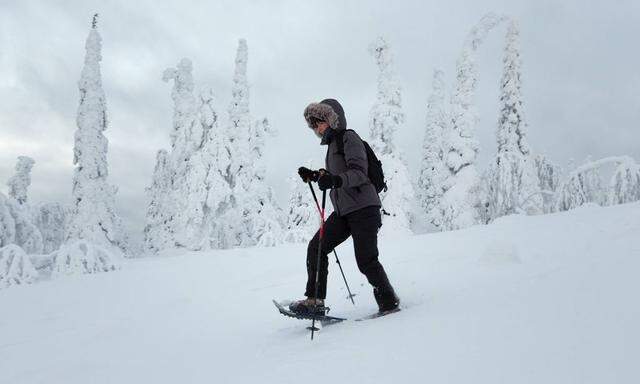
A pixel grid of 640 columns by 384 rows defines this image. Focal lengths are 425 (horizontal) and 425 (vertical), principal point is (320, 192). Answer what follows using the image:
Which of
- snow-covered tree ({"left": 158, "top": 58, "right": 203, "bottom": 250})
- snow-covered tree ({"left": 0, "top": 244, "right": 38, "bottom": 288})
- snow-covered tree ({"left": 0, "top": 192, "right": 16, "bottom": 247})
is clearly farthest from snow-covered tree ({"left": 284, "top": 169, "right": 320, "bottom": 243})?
snow-covered tree ({"left": 0, "top": 244, "right": 38, "bottom": 288})

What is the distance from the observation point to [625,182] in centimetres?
835

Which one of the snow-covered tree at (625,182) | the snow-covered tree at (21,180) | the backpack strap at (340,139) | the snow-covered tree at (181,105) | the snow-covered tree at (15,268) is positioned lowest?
the snow-covered tree at (15,268)

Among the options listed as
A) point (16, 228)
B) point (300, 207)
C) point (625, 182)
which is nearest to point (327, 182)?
point (625, 182)

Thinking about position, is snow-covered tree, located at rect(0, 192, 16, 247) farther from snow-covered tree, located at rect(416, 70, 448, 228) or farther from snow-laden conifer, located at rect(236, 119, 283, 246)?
snow-covered tree, located at rect(416, 70, 448, 228)

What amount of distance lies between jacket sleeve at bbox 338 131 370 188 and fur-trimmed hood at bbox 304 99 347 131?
0.18 metres

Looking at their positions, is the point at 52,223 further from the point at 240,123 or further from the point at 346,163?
the point at 346,163


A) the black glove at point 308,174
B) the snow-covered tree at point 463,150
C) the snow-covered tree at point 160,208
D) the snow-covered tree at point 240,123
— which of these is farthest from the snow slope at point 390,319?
the snow-covered tree at point 160,208

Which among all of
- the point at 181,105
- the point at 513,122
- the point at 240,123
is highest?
the point at 181,105

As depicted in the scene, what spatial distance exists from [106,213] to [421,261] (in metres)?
21.7

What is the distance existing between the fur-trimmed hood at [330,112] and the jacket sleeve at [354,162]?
18 centimetres

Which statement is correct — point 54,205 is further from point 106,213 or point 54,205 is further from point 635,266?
point 635,266

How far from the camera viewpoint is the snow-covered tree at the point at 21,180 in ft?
75.7

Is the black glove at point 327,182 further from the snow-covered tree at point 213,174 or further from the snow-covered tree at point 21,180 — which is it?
the snow-covered tree at point 21,180

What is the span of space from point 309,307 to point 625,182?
746cm
